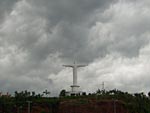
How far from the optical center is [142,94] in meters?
87.6

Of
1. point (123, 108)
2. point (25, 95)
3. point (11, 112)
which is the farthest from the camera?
point (25, 95)

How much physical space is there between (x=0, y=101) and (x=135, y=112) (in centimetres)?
3357

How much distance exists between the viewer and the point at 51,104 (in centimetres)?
8362

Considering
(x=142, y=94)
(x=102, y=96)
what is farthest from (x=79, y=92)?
(x=142, y=94)

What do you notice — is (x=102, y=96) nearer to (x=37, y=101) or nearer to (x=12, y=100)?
(x=37, y=101)

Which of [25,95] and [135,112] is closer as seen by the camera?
[135,112]

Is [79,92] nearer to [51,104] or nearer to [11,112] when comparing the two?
[51,104]

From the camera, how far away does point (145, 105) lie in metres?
83.1

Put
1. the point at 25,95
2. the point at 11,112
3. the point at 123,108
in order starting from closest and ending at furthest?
the point at 123,108 → the point at 11,112 → the point at 25,95

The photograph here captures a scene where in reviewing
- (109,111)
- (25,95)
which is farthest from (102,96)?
(25,95)

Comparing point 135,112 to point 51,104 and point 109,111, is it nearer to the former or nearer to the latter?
point 109,111

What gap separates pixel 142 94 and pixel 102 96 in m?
10.8

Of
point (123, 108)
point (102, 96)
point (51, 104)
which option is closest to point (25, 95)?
point (51, 104)

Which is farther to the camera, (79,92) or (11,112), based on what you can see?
(79,92)
